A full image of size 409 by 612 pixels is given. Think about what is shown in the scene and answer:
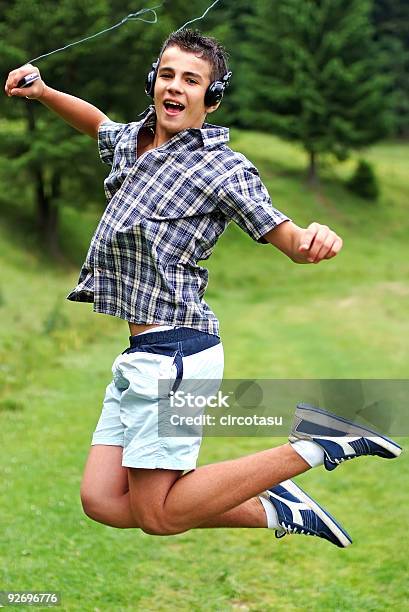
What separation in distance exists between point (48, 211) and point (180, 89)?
22.3m

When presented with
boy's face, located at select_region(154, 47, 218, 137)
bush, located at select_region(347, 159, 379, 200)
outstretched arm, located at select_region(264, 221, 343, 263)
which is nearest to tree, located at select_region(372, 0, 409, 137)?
bush, located at select_region(347, 159, 379, 200)

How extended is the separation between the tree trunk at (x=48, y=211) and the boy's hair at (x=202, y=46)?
21079 millimetres

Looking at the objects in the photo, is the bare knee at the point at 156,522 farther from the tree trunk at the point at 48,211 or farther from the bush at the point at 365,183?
the bush at the point at 365,183

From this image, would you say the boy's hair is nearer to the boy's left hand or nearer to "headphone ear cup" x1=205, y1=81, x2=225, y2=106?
"headphone ear cup" x1=205, y1=81, x2=225, y2=106

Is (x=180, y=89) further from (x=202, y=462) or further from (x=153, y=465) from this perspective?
(x=202, y=462)

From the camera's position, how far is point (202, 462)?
29.6 ft

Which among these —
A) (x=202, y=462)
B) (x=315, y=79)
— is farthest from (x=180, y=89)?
(x=315, y=79)

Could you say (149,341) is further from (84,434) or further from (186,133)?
(84,434)

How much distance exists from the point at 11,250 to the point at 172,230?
67.1 ft

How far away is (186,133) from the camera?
153 inches

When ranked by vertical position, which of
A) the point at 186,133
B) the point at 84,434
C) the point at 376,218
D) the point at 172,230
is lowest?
the point at 376,218

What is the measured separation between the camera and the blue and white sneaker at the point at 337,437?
3.85 m

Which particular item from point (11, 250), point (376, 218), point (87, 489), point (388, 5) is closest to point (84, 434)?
point (87, 489)

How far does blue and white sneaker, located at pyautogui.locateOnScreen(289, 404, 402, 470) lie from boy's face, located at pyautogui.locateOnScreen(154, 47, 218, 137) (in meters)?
1.26
